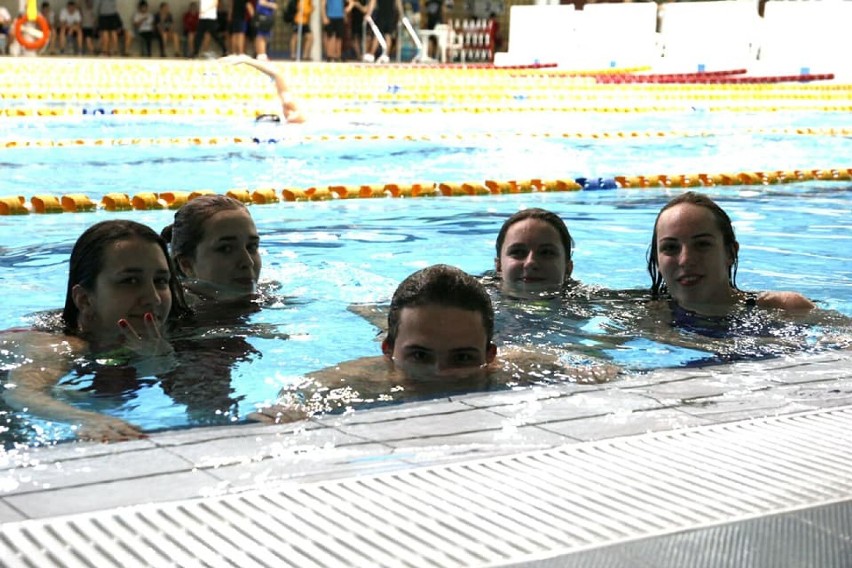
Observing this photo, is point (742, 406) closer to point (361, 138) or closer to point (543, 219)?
point (543, 219)

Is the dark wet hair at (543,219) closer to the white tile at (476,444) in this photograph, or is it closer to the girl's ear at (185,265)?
the girl's ear at (185,265)

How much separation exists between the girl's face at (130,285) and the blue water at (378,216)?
23 cm

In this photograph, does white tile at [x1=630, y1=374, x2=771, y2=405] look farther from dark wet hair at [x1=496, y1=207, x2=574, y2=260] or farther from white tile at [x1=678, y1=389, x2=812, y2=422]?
dark wet hair at [x1=496, y1=207, x2=574, y2=260]

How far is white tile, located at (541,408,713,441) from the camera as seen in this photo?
2977 millimetres

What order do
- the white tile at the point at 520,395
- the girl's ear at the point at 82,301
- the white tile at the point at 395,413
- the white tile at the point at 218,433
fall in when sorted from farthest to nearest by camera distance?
1. the girl's ear at the point at 82,301
2. the white tile at the point at 520,395
3. the white tile at the point at 395,413
4. the white tile at the point at 218,433

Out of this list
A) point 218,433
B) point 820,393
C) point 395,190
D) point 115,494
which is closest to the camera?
point 115,494

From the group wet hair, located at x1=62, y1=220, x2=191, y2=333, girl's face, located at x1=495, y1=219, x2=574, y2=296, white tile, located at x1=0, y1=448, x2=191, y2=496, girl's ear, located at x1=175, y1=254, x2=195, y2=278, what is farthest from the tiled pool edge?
girl's ear, located at x1=175, y1=254, x2=195, y2=278

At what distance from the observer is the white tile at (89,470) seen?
2.55m

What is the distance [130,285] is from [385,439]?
1317 millimetres

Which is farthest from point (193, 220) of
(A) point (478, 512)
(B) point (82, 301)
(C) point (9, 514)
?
(A) point (478, 512)

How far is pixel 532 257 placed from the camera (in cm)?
493

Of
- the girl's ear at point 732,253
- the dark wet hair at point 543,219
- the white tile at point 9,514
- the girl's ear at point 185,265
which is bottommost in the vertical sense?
the white tile at point 9,514

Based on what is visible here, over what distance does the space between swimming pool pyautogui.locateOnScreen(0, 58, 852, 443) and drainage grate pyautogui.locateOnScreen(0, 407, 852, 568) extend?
1041 millimetres

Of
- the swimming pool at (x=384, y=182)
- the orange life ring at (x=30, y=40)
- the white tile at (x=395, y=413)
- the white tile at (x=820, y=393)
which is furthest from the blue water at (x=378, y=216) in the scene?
the orange life ring at (x=30, y=40)
